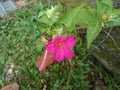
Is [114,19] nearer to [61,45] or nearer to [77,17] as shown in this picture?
[77,17]

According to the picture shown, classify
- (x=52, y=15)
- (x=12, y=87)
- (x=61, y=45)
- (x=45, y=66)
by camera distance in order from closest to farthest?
(x=61, y=45), (x=52, y=15), (x=45, y=66), (x=12, y=87)

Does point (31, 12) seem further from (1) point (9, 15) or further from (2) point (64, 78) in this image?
(2) point (64, 78)

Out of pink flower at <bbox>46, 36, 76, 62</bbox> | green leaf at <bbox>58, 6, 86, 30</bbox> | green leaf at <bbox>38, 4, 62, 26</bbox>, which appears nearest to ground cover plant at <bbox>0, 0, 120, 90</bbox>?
green leaf at <bbox>38, 4, 62, 26</bbox>

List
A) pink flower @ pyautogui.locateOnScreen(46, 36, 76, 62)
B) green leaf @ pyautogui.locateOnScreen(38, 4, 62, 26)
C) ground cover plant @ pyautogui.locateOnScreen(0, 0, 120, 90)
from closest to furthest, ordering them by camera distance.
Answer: pink flower @ pyautogui.locateOnScreen(46, 36, 76, 62)
green leaf @ pyautogui.locateOnScreen(38, 4, 62, 26)
ground cover plant @ pyautogui.locateOnScreen(0, 0, 120, 90)

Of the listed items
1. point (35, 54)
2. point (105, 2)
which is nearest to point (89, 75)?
point (35, 54)

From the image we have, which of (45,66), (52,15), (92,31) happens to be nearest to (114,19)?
(92,31)

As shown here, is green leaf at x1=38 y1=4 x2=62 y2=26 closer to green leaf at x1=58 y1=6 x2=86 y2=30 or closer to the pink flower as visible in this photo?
green leaf at x1=58 y1=6 x2=86 y2=30

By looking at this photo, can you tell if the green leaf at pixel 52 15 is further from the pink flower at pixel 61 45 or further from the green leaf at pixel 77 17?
the pink flower at pixel 61 45

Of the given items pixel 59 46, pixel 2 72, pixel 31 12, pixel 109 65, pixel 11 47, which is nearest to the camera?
pixel 59 46

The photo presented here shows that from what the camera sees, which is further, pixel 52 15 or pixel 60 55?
pixel 52 15

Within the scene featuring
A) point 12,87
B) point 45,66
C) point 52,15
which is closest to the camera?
point 52,15

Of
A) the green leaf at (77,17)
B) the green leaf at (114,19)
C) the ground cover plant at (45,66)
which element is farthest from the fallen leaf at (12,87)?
the green leaf at (114,19)
